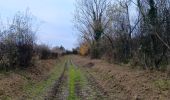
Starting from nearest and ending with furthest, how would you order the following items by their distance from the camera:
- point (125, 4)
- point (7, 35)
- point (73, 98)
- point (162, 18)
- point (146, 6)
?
point (73, 98) < point (162, 18) < point (146, 6) < point (7, 35) < point (125, 4)

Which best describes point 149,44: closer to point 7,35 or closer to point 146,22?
point 146,22

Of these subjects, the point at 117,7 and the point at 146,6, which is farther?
the point at 117,7

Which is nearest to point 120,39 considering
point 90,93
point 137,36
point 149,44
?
point 137,36

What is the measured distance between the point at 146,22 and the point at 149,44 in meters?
2.42

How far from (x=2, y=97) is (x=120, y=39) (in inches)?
1015

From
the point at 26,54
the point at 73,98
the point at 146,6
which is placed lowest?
the point at 73,98

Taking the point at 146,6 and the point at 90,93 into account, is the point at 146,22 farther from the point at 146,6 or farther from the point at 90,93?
the point at 90,93

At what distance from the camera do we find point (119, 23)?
1592 inches

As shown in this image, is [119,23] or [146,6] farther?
[119,23]

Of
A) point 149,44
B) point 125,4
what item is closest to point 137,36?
point 149,44

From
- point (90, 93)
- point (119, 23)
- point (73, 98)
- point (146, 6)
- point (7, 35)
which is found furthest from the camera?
point (119, 23)

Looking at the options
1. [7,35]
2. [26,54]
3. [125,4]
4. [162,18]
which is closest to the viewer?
[162,18]

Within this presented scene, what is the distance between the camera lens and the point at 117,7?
40.3 metres

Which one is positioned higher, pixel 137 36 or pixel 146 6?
pixel 146 6
